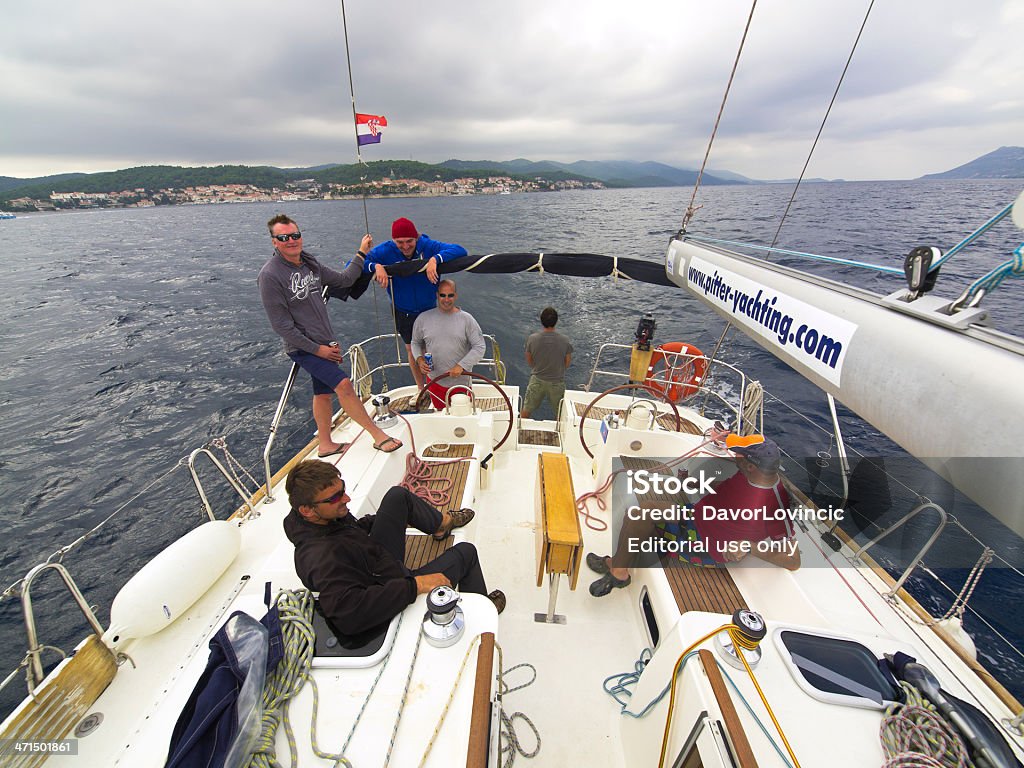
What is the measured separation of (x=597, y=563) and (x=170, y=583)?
8.66ft

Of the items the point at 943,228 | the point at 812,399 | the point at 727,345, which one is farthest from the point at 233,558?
the point at 943,228

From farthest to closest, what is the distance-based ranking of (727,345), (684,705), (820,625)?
(727,345)
(820,625)
(684,705)

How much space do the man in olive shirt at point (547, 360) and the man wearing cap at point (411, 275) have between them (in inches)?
49.5

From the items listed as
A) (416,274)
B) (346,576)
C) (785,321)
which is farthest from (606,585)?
(416,274)

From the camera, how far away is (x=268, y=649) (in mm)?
1520

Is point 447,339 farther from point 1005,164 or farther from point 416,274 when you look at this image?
point 1005,164

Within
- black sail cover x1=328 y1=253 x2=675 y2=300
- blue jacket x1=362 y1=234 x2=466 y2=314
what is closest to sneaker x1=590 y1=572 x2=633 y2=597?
black sail cover x1=328 y1=253 x2=675 y2=300

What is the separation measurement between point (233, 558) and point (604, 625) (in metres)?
2.40

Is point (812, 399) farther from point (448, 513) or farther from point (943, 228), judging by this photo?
point (943, 228)

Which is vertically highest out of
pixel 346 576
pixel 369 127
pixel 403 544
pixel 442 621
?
pixel 369 127

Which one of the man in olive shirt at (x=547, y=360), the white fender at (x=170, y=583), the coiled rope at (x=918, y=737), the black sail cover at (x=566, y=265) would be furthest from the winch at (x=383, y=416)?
the coiled rope at (x=918, y=737)

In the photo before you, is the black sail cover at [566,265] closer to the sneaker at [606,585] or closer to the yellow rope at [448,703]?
the sneaker at [606,585]

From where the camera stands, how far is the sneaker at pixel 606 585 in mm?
2900

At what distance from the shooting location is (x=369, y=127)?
178 inches
